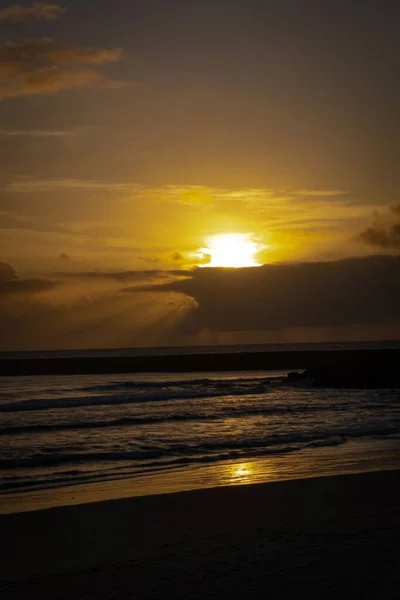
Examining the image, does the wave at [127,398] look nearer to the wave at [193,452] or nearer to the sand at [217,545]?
the wave at [193,452]

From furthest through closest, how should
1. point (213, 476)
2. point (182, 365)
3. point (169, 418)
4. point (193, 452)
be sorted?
point (182, 365) < point (169, 418) < point (193, 452) < point (213, 476)

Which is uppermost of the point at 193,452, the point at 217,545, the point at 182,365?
the point at 182,365

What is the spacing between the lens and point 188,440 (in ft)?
69.3

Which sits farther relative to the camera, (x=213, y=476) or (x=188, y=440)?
(x=188, y=440)

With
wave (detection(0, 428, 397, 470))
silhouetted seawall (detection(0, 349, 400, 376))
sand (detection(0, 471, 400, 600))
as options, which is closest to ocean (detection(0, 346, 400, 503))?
wave (detection(0, 428, 397, 470))

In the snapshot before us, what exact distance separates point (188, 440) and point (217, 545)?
12.2m

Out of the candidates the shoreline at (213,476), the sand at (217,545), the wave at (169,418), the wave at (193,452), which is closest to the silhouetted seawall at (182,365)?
the wave at (169,418)

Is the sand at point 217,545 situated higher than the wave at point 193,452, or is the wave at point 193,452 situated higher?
the sand at point 217,545

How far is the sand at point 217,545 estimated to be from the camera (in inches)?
286

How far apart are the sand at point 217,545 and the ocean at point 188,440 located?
1.92m

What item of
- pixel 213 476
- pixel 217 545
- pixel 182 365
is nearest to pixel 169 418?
pixel 213 476

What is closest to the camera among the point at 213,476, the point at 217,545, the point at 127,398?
the point at 217,545

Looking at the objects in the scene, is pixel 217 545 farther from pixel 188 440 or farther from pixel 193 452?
pixel 188 440

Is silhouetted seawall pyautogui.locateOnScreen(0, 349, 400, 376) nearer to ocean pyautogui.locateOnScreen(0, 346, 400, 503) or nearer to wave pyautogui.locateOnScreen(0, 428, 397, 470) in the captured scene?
ocean pyautogui.locateOnScreen(0, 346, 400, 503)
